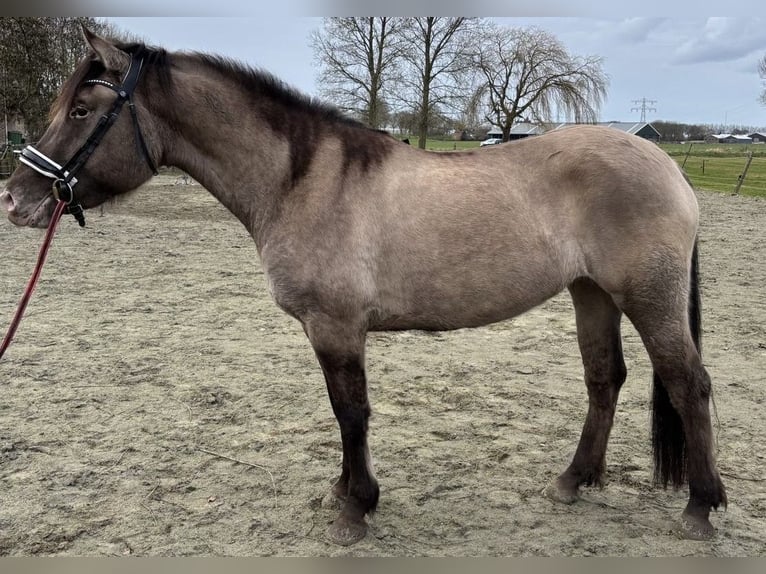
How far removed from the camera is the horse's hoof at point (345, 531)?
2729 millimetres

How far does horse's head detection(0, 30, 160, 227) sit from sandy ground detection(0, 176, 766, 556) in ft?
1.18

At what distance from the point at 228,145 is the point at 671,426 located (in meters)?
2.59

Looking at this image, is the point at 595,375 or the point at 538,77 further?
the point at 538,77

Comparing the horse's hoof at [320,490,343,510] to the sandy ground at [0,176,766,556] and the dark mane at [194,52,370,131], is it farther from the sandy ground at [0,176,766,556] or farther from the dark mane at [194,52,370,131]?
the dark mane at [194,52,370,131]

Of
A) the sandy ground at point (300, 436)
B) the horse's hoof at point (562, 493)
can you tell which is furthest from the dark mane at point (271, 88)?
the horse's hoof at point (562, 493)

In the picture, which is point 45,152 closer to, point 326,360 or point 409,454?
point 326,360

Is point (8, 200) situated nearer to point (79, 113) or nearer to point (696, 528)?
point (79, 113)

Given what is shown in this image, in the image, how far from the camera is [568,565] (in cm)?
244

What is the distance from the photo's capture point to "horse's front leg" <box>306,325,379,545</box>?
8.73ft

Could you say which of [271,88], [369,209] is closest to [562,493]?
[369,209]

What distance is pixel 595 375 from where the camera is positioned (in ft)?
10.6

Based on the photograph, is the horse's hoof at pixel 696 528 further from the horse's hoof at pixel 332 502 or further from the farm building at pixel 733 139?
the farm building at pixel 733 139

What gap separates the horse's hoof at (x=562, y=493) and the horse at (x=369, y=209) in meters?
0.53

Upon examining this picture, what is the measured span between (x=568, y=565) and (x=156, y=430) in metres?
2.60
